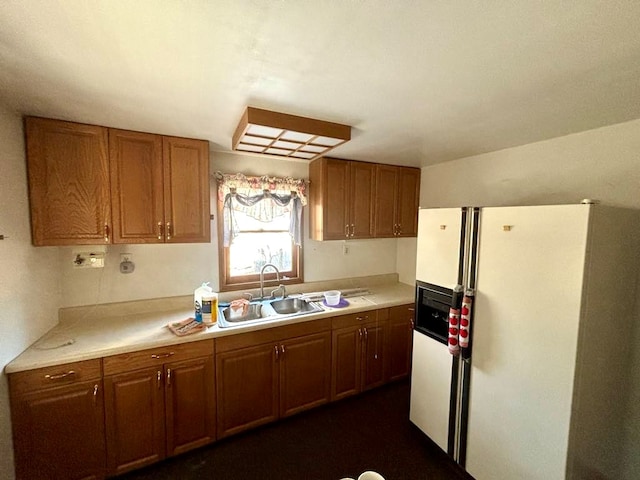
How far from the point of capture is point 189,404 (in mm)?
1735

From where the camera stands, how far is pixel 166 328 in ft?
5.91

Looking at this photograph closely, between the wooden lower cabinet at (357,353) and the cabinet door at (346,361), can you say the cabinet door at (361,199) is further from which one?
the cabinet door at (346,361)

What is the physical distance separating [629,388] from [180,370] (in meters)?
2.75

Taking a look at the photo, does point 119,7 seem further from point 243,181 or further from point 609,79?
point 609,79

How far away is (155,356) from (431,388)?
1897mm

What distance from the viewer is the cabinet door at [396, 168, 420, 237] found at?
2.80m

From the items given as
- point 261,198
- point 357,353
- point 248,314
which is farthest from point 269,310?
point 261,198

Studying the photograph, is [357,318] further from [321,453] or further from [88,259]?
[88,259]

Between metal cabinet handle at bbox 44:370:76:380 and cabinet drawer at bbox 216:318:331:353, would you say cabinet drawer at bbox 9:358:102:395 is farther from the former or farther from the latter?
cabinet drawer at bbox 216:318:331:353

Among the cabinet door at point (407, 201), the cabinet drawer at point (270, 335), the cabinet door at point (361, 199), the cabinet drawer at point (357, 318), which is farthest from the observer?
the cabinet door at point (407, 201)

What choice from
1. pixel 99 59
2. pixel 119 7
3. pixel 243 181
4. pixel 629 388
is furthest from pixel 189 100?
pixel 629 388

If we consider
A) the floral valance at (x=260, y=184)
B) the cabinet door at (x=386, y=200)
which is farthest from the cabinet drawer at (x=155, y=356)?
the cabinet door at (x=386, y=200)

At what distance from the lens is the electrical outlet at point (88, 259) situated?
1833 mm

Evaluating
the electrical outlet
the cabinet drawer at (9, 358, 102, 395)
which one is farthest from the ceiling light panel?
the cabinet drawer at (9, 358, 102, 395)
